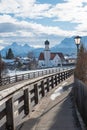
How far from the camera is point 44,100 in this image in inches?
755

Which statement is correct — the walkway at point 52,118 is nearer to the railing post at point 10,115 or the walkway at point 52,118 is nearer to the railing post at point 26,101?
the railing post at point 26,101

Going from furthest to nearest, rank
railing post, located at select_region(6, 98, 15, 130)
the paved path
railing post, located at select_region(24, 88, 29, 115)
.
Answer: railing post, located at select_region(24, 88, 29, 115) < the paved path < railing post, located at select_region(6, 98, 15, 130)

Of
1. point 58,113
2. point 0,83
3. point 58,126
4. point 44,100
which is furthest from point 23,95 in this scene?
point 0,83

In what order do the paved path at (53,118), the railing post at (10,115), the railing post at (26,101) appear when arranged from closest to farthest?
the railing post at (10,115)
the paved path at (53,118)
the railing post at (26,101)

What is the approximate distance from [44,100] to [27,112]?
6007mm

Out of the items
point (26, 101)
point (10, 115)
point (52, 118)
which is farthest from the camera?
point (52, 118)

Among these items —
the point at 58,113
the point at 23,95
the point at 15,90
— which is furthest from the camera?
the point at 58,113

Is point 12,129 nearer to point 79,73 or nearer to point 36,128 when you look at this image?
point 36,128

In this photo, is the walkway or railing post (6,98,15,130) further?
the walkway

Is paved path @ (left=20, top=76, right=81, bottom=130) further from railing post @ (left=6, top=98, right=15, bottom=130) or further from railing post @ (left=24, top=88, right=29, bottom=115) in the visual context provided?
railing post @ (left=6, top=98, right=15, bottom=130)

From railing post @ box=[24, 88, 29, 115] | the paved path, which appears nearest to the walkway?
the paved path

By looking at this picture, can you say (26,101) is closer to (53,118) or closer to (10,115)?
(53,118)

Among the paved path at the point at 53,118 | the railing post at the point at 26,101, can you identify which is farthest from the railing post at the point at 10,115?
the railing post at the point at 26,101

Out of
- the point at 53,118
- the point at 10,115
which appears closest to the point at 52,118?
the point at 53,118
